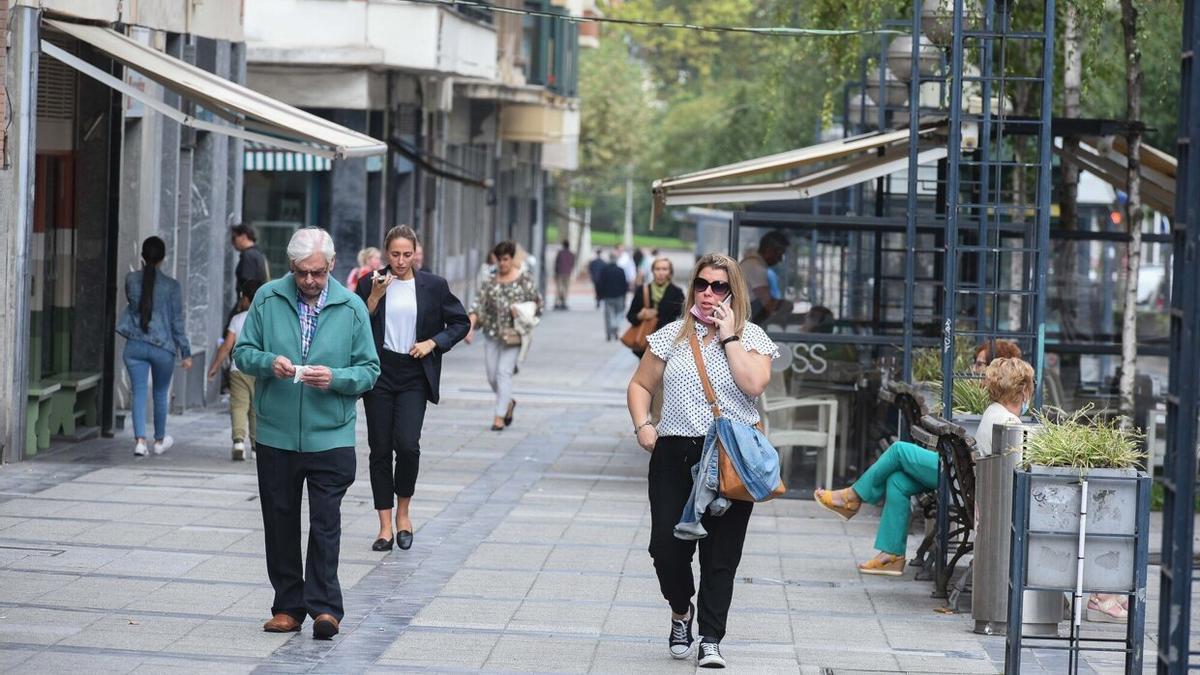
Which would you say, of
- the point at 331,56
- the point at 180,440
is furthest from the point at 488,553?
the point at 331,56

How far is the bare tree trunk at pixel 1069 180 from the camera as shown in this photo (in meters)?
16.6

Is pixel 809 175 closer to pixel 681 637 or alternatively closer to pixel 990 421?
pixel 990 421

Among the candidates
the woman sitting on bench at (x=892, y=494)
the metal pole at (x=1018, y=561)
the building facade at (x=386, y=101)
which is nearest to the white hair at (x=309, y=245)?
the metal pole at (x=1018, y=561)

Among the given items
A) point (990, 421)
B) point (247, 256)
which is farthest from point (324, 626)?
point (247, 256)

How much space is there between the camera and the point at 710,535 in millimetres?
7930

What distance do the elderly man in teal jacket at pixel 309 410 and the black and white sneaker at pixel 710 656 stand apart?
1533 millimetres

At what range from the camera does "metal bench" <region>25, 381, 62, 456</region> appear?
13914 mm

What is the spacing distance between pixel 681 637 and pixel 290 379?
76.1 inches

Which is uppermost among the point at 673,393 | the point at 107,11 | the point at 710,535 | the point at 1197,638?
the point at 107,11

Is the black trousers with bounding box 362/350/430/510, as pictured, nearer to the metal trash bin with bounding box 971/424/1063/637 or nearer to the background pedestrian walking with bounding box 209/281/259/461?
the metal trash bin with bounding box 971/424/1063/637

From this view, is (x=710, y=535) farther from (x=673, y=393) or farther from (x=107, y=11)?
(x=107, y=11)

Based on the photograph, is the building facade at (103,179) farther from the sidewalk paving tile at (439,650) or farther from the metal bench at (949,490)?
the sidewalk paving tile at (439,650)

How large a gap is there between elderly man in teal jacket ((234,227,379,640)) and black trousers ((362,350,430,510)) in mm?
2267

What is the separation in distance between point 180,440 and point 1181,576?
37.8 ft
